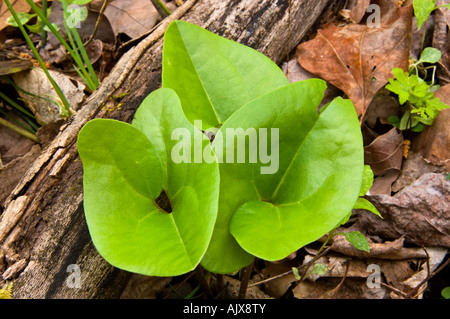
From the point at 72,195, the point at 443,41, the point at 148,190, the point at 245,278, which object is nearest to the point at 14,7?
the point at 72,195

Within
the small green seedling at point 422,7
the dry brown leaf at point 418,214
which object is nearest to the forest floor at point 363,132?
the dry brown leaf at point 418,214

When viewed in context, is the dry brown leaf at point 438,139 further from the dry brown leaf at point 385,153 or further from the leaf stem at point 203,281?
the leaf stem at point 203,281

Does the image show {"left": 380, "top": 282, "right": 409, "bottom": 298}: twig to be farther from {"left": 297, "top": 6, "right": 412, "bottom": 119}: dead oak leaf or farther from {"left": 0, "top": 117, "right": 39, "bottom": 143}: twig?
{"left": 0, "top": 117, "right": 39, "bottom": 143}: twig

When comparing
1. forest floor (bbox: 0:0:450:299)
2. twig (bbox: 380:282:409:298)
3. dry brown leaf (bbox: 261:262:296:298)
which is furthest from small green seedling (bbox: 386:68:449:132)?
dry brown leaf (bbox: 261:262:296:298)

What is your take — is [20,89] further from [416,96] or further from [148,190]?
[416,96]

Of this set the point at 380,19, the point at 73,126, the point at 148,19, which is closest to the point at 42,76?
the point at 148,19

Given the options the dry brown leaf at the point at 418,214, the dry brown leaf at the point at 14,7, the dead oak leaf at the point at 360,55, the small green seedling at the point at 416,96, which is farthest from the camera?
the dry brown leaf at the point at 14,7

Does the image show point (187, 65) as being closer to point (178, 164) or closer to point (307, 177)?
point (178, 164)
